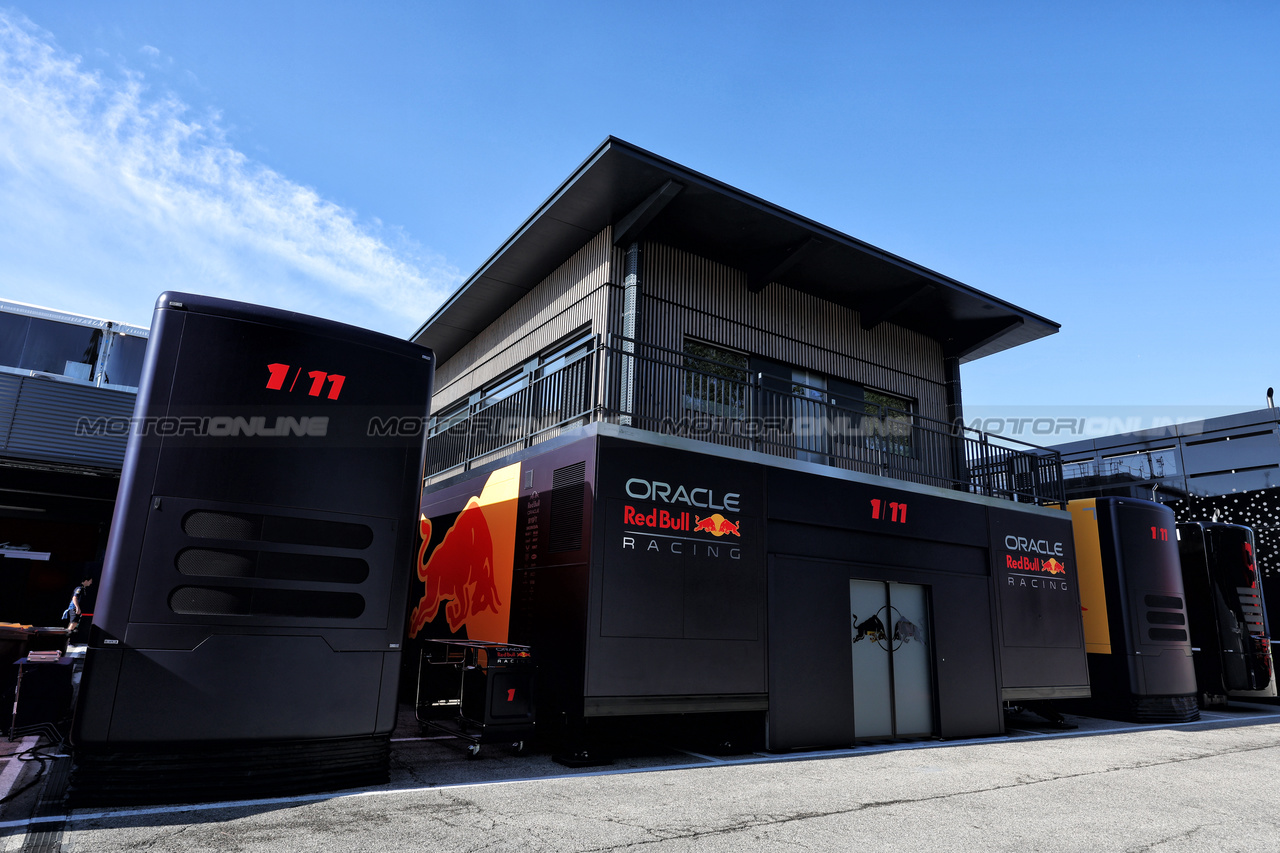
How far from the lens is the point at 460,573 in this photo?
10.6 m

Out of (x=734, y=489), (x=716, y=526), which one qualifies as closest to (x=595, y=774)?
(x=716, y=526)

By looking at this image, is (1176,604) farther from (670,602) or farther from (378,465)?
(378,465)

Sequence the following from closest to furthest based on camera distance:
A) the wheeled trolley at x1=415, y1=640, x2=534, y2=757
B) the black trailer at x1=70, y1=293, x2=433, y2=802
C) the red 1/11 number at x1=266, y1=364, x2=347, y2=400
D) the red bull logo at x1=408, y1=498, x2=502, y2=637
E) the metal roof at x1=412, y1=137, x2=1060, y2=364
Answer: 1. the black trailer at x1=70, y1=293, x2=433, y2=802
2. the red 1/11 number at x1=266, y1=364, x2=347, y2=400
3. the wheeled trolley at x1=415, y1=640, x2=534, y2=757
4. the red bull logo at x1=408, y1=498, x2=502, y2=637
5. the metal roof at x1=412, y1=137, x2=1060, y2=364

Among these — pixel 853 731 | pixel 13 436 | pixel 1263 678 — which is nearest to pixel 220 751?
pixel 853 731

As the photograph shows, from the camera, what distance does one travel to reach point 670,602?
7.93m

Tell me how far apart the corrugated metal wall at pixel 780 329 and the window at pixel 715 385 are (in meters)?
0.18


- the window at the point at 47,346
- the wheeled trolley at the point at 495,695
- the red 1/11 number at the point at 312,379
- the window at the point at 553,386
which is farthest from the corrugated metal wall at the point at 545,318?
the window at the point at 47,346

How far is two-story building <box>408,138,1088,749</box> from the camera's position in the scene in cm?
794

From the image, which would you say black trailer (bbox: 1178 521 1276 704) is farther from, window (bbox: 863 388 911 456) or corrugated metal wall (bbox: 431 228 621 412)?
corrugated metal wall (bbox: 431 228 621 412)

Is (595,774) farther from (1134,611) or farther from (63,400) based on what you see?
(1134,611)

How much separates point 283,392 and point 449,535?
19.1ft

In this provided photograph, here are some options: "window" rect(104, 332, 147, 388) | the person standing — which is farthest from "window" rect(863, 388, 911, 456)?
the person standing

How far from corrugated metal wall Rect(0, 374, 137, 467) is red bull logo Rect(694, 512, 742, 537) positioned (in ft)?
27.3

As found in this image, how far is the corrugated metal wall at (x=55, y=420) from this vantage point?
34.5 feet
